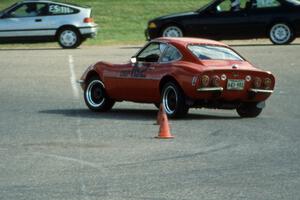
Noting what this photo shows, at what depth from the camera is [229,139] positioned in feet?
44.5

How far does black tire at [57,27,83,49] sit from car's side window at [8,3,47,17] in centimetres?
92

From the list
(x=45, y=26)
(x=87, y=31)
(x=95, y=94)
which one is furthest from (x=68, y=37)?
(x=95, y=94)

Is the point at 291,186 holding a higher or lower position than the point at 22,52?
higher

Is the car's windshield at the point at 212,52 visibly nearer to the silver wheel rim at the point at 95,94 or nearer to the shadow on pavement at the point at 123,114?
the shadow on pavement at the point at 123,114

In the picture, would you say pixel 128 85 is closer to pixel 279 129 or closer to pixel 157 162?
pixel 279 129

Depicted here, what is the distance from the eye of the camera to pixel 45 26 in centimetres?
3322

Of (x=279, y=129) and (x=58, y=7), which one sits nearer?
(x=279, y=129)

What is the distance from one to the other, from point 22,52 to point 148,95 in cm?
1551

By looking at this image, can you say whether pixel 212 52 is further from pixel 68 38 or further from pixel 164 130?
pixel 68 38

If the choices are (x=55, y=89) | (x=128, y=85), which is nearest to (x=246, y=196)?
(x=128, y=85)

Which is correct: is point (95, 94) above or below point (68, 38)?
above

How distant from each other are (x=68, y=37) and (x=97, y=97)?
15.5 metres

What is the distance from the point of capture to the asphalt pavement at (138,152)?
9.57 meters

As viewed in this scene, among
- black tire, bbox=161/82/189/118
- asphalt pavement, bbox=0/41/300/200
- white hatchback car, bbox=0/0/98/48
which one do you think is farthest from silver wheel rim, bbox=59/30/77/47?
black tire, bbox=161/82/189/118
